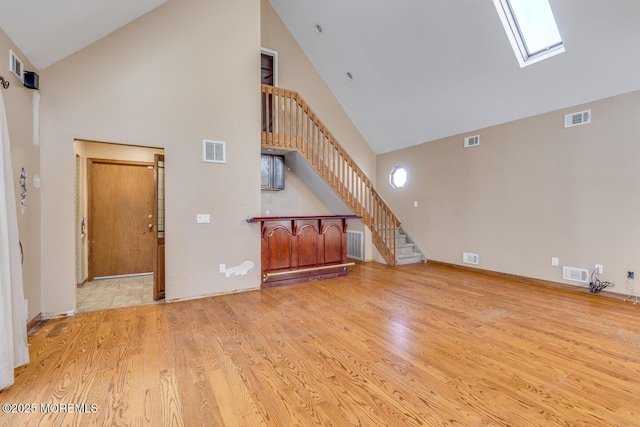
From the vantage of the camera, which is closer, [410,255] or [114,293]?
[114,293]

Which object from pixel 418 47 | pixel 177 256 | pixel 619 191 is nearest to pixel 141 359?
pixel 177 256

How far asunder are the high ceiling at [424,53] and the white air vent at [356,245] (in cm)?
234

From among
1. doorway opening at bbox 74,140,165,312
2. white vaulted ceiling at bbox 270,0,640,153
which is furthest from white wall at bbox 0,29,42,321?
→ white vaulted ceiling at bbox 270,0,640,153

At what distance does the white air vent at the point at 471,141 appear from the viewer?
5.66 meters

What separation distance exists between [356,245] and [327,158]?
2.37 meters

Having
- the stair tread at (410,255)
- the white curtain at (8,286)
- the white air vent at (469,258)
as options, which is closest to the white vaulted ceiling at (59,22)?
the white curtain at (8,286)

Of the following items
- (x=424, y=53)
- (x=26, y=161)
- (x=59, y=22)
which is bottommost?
(x=26, y=161)

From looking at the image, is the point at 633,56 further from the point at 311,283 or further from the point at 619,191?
the point at 311,283

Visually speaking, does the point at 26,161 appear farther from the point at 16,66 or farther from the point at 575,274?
the point at 575,274

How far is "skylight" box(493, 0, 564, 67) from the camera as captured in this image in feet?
12.9

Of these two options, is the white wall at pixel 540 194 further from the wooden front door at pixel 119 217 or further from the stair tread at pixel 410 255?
the wooden front door at pixel 119 217

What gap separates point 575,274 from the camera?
4434mm

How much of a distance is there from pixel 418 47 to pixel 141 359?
5702 millimetres

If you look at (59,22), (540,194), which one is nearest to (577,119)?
(540,194)
